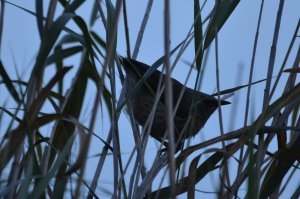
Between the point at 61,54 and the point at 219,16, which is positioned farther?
the point at 219,16

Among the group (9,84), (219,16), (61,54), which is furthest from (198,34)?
→ (9,84)

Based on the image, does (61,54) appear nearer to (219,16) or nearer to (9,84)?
(9,84)

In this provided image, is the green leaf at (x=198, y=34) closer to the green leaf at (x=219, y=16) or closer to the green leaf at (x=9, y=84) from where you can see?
the green leaf at (x=219, y=16)

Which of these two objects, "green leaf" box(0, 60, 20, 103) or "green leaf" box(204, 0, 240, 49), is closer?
"green leaf" box(0, 60, 20, 103)

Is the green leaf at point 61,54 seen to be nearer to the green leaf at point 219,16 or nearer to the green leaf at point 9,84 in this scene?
the green leaf at point 9,84

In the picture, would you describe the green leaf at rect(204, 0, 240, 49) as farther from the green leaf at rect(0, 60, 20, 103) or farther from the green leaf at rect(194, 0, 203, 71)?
the green leaf at rect(0, 60, 20, 103)

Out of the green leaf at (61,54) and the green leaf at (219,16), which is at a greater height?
the green leaf at (219,16)

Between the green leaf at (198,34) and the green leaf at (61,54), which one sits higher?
the green leaf at (198,34)

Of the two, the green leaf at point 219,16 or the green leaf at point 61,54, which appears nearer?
the green leaf at point 61,54

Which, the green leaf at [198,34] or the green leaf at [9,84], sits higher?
the green leaf at [198,34]

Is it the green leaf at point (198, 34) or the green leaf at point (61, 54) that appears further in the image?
the green leaf at point (198, 34)

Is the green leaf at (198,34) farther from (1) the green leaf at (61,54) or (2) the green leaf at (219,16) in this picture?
(1) the green leaf at (61,54)

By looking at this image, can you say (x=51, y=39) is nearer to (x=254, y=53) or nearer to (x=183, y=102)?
(x=254, y=53)

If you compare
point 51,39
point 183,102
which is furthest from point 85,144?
point 183,102
